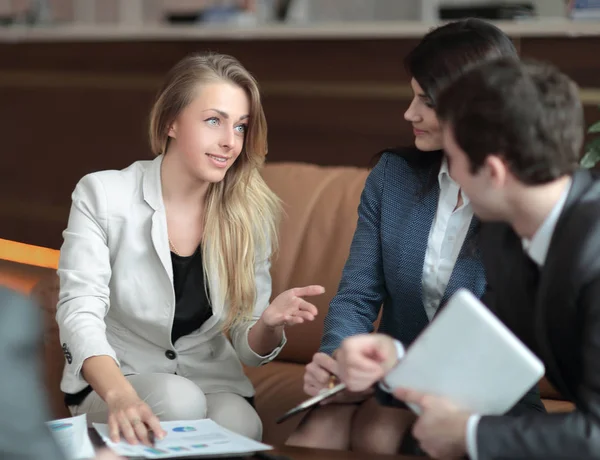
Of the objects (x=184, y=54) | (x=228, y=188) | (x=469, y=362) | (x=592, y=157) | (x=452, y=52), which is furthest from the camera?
(x=184, y=54)

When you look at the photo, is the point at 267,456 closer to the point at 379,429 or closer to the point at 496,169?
the point at 379,429

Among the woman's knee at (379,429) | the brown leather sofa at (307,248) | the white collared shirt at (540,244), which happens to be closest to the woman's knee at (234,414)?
the brown leather sofa at (307,248)

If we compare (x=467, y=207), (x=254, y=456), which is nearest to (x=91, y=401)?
(x=254, y=456)

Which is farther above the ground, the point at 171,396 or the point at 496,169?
the point at 496,169

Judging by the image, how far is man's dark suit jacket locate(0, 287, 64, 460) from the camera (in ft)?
3.37

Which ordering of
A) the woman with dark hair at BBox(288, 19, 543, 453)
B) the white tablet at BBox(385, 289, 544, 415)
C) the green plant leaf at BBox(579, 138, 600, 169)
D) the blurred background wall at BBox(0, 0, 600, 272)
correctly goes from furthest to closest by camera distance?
the blurred background wall at BBox(0, 0, 600, 272) → the green plant leaf at BBox(579, 138, 600, 169) → the woman with dark hair at BBox(288, 19, 543, 453) → the white tablet at BBox(385, 289, 544, 415)

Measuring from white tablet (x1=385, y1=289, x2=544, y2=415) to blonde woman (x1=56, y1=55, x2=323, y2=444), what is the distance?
60 centimetres

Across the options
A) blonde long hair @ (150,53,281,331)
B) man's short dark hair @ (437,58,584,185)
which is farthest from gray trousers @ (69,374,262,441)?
man's short dark hair @ (437,58,584,185)

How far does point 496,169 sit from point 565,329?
0.26 metres

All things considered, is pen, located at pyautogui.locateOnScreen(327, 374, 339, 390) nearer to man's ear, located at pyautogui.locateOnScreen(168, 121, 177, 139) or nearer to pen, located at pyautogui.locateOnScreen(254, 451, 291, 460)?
pen, located at pyautogui.locateOnScreen(254, 451, 291, 460)

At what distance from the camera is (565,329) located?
4.27 ft

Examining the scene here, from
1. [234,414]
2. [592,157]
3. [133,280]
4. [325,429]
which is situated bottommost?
[234,414]

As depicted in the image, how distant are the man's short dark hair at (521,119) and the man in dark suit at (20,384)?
0.66m

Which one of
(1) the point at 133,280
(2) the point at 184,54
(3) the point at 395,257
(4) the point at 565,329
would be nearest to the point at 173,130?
(1) the point at 133,280
